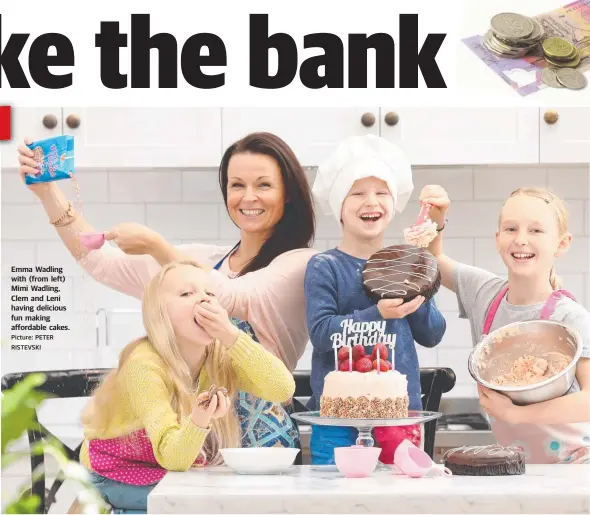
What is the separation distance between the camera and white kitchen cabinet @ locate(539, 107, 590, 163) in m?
3.06

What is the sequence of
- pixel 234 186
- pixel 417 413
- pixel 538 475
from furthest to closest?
pixel 234 186 → pixel 417 413 → pixel 538 475

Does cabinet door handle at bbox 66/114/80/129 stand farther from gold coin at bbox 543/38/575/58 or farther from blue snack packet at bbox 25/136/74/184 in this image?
gold coin at bbox 543/38/575/58

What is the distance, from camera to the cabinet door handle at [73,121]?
2.95 metres

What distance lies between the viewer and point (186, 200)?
3422 millimetres

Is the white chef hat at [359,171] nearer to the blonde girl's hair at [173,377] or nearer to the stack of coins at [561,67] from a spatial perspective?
the blonde girl's hair at [173,377]

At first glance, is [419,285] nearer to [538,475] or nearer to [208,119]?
[538,475]

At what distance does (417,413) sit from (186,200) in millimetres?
1342

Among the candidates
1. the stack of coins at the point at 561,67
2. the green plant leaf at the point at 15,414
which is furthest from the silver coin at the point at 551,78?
the green plant leaf at the point at 15,414

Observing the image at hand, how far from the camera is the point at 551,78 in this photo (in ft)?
9.99

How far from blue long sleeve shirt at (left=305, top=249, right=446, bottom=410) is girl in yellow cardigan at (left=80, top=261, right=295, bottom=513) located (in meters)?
0.11

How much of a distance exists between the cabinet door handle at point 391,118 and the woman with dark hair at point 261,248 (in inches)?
17.2

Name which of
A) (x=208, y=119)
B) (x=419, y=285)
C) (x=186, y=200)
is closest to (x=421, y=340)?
(x=419, y=285)

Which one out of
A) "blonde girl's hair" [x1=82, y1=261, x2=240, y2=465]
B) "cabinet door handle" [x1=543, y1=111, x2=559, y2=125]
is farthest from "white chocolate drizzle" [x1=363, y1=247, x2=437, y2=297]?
"cabinet door handle" [x1=543, y1=111, x2=559, y2=125]

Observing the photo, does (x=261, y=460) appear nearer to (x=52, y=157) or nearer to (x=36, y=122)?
(x=52, y=157)
